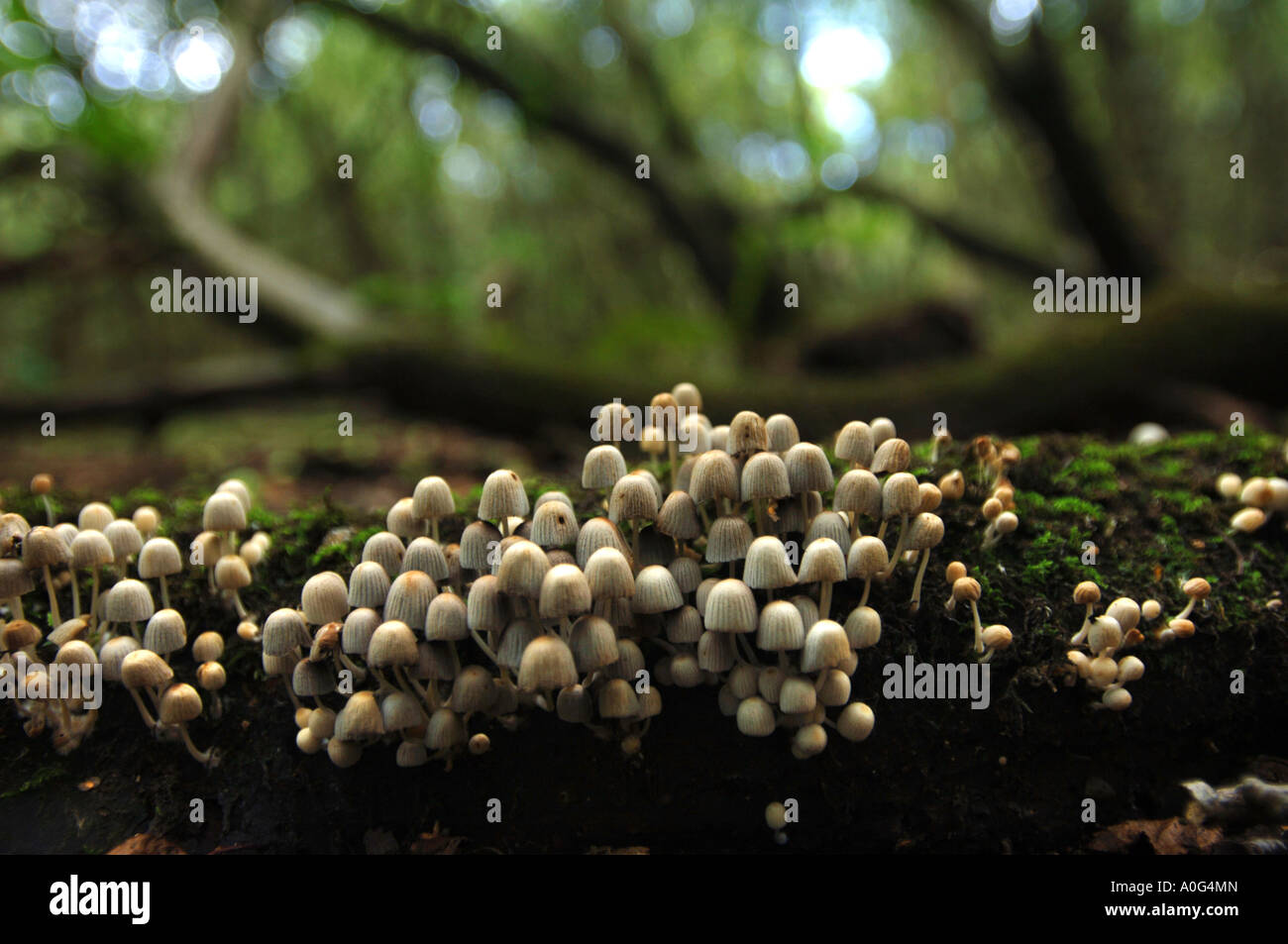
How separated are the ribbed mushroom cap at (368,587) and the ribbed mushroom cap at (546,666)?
0.50 meters

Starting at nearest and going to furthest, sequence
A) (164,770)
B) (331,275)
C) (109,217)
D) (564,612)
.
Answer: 1. (564,612)
2. (164,770)
3. (109,217)
4. (331,275)

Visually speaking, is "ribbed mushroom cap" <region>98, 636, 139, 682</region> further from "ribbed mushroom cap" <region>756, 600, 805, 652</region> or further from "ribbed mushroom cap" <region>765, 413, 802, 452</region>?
"ribbed mushroom cap" <region>765, 413, 802, 452</region>

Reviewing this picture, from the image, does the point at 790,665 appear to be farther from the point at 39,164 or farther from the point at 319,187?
the point at 319,187

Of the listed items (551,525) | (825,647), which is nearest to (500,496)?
(551,525)

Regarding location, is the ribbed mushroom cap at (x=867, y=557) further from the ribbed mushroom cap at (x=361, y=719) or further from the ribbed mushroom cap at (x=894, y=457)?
the ribbed mushroom cap at (x=361, y=719)

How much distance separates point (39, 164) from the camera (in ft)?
24.8

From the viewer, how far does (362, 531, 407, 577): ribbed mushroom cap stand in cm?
225

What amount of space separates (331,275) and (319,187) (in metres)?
1.47

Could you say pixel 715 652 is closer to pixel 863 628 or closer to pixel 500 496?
pixel 863 628

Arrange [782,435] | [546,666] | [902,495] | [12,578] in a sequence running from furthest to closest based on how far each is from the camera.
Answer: [782,435]
[12,578]
[902,495]
[546,666]

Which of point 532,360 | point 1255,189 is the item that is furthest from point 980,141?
point 532,360

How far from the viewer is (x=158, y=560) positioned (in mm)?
2408

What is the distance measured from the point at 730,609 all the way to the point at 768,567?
145 mm

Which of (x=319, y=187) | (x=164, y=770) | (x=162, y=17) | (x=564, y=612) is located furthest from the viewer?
(x=319, y=187)
